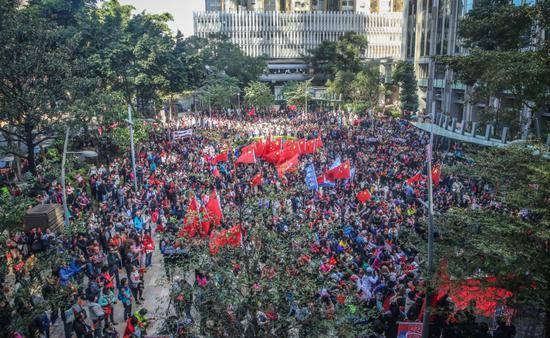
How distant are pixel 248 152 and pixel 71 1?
3066cm

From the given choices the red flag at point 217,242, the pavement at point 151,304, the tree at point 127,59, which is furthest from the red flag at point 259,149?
the red flag at point 217,242

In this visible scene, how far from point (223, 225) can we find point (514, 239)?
697cm

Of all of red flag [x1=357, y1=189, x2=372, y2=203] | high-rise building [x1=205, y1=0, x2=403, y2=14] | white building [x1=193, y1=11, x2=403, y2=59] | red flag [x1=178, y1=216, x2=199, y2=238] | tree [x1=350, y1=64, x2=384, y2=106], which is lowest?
red flag [x1=357, y1=189, x2=372, y2=203]

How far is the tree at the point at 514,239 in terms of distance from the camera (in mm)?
8203

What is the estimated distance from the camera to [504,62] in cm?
1683

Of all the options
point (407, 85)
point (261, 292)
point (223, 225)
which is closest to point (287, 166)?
point (223, 225)

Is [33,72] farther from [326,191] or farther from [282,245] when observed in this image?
[282,245]

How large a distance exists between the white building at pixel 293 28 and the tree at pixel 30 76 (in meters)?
84.4

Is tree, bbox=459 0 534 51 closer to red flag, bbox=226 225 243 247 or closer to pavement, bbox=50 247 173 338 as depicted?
red flag, bbox=226 225 243 247

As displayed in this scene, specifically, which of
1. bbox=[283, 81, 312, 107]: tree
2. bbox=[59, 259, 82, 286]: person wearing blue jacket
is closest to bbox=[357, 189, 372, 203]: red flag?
bbox=[59, 259, 82, 286]: person wearing blue jacket

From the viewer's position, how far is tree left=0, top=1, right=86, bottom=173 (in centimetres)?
2117

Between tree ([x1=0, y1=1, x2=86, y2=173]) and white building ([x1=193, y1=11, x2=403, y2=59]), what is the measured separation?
84.4m

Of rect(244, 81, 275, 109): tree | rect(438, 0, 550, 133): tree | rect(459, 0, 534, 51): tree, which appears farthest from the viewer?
rect(244, 81, 275, 109): tree

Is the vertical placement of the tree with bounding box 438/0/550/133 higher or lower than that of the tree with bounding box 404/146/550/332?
higher
